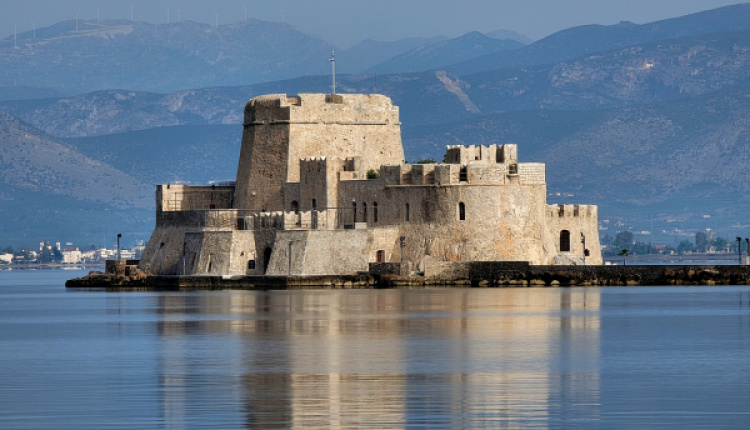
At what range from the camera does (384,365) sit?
3375 centimetres

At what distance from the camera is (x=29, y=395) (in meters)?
29.1

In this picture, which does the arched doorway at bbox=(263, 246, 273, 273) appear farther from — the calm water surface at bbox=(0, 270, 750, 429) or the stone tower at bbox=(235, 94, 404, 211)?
the calm water surface at bbox=(0, 270, 750, 429)

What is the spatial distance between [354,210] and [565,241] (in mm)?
8639

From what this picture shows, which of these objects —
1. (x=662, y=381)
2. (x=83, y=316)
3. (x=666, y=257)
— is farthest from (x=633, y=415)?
(x=666, y=257)

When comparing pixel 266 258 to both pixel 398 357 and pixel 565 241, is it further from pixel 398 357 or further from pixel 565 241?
pixel 398 357

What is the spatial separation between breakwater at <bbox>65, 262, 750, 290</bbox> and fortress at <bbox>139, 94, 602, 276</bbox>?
418 mm

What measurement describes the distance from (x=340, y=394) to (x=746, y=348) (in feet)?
38.0

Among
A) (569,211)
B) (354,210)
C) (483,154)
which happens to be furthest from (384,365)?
(569,211)

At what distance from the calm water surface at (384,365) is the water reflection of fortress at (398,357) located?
6 centimetres

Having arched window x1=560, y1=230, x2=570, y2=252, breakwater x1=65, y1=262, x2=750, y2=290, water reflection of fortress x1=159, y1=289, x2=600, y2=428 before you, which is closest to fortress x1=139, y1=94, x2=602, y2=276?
arched window x1=560, y1=230, x2=570, y2=252

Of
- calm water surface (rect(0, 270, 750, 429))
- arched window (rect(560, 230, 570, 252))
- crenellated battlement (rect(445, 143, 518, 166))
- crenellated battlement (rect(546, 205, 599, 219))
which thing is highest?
crenellated battlement (rect(445, 143, 518, 166))

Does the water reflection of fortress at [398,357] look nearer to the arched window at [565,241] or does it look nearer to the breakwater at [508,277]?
the breakwater at [508,277]

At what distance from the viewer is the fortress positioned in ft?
219

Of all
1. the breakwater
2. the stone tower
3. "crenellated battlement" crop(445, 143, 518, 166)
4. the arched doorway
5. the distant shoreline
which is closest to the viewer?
the breakwater
